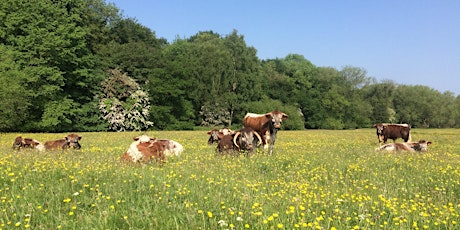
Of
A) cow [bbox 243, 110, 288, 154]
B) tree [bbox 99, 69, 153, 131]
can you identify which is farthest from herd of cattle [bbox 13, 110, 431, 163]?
tree [bbox 99, 69, 153, 131]

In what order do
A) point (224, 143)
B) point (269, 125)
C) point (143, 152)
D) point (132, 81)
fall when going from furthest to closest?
point (132, 81), point (269, 125), point (224, 143), point (143, 152)

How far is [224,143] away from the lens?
15.8 m

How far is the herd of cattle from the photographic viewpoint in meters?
12.0

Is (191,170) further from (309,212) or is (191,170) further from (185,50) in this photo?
(185,50)

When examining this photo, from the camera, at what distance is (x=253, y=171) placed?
10789 mm

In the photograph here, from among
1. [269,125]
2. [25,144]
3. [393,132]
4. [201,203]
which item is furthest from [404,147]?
[25,144]

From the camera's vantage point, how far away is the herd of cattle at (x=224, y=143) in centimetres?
1202

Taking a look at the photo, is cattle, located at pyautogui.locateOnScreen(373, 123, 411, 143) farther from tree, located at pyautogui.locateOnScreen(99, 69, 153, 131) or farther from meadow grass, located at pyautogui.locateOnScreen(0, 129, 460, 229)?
tree, located at pyautogui.locateOnScreen(99, 69, 153, 131)

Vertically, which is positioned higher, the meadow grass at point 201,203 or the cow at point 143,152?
the cow at point 143,152

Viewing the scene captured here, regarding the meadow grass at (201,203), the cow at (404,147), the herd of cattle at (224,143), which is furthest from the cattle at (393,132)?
the meadow grass at (201,203)

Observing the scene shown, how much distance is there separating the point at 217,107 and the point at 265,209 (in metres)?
69.2

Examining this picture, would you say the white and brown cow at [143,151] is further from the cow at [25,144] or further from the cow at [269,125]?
the cow at [25,144]

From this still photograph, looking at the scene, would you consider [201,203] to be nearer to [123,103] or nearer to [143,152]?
[143,152]

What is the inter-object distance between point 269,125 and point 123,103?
4499 centimetres
